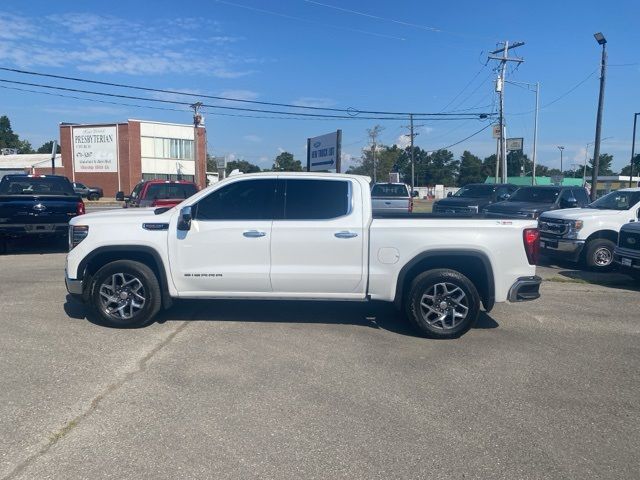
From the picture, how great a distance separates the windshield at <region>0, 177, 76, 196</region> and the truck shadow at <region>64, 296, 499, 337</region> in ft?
19.9

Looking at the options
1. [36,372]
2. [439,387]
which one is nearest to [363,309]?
[439,387]

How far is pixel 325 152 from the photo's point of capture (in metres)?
17.7

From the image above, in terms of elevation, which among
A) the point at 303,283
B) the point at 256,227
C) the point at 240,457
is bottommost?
the point at 240,457

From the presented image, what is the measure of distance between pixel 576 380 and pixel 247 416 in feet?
9.97

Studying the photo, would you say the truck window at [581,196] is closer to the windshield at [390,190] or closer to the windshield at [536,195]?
the windshield at [536,195]

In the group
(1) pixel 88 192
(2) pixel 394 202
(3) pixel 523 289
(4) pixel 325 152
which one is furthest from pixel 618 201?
(1) pixel 88 192

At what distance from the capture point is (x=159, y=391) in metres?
4.55

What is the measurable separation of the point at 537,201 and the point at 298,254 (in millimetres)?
11328

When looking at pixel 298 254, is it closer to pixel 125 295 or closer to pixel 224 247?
pixel 224 247

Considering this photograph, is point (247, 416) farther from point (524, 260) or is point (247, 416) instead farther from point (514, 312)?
point (514, 312)

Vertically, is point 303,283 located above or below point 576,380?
above

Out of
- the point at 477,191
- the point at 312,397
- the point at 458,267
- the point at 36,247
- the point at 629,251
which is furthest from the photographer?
the point at 477,191

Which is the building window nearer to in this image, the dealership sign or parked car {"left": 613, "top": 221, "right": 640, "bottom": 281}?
the dealership sign

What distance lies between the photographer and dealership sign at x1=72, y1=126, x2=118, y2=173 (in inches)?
2137
